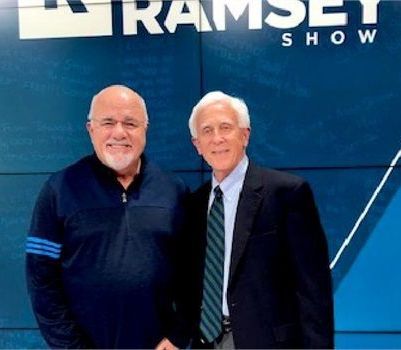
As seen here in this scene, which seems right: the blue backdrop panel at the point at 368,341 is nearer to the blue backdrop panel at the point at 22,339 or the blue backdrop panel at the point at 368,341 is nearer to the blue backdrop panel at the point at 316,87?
the blue backdrop panel at the point at 316,87

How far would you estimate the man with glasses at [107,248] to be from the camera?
1.76 metres

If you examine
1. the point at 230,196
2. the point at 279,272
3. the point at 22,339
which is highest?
the point at 230,196

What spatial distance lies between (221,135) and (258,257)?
44cm

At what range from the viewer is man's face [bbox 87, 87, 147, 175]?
182 centimetres

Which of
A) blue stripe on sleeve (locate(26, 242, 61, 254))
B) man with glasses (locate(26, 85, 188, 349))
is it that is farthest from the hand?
blue stripe on sleeve (locate(26, 242, 61, 254))

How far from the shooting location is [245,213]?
1.75 metres

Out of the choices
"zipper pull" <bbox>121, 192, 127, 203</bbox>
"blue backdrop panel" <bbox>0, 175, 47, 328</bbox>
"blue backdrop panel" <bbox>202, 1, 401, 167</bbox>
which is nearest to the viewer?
"zipper pull" <bbox>121, 192, 127, 203</bbox>

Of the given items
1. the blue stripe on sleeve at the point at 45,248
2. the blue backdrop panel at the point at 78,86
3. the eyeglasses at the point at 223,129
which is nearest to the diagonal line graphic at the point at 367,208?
the blue backdrop panel at the point at 78,86

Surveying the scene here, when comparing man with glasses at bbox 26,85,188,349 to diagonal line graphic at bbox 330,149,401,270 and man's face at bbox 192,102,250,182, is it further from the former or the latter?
diagonal line graphic at bbox 330,149,401,270

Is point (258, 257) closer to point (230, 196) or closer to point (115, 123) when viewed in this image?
point (230, 196)

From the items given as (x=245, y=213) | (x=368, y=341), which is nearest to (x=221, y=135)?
(x=245, y=213)

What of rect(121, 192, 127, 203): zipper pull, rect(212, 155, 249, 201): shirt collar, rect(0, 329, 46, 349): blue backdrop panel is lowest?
rect(0, 329, 46, 349): blue backdrop panel

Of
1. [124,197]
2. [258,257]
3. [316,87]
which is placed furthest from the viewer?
[316,87]

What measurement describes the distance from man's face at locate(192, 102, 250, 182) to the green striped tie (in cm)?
13
